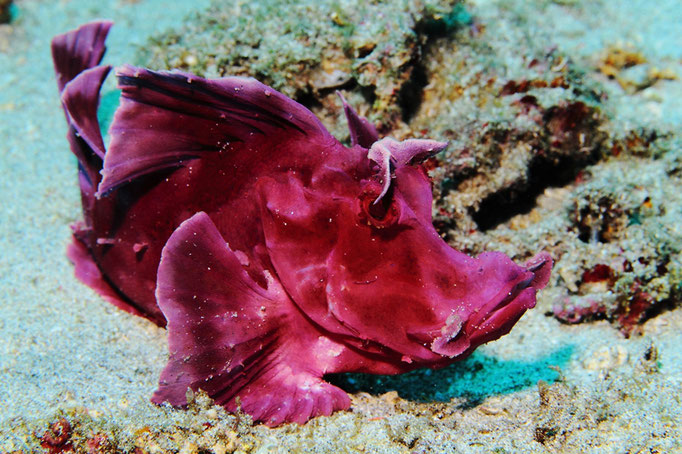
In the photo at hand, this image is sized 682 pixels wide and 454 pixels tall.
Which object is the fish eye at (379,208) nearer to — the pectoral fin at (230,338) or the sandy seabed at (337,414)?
the pectoral fin at (230,338)

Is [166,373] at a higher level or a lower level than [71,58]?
lower

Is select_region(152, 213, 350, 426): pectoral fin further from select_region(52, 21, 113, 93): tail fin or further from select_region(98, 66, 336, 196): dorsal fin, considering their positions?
select_region(52, 21, 113, 93): tail fin

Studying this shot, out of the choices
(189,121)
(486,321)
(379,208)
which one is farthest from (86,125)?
(486,321)

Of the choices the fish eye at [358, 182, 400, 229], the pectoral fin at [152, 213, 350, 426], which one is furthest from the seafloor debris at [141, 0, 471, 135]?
the pectoral fin at [152, 213, 350, 426]

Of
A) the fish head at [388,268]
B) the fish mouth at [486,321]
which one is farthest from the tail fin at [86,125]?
the fish mouth at [486,321]

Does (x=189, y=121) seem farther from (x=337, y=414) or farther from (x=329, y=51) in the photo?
(x=337, y=414)

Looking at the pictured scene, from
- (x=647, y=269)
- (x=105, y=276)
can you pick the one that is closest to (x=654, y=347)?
(x=647, y=269)

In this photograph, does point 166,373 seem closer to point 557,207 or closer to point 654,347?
point 654,347
